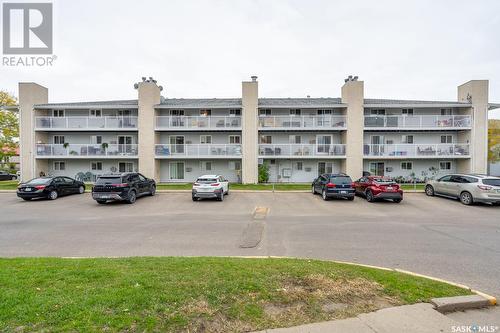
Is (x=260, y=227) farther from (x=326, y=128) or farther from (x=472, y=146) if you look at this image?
(x=472, y=146)

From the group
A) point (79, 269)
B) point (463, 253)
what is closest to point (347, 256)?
point (463, 253)

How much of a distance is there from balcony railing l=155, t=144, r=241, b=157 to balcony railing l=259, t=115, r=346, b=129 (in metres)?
3.59

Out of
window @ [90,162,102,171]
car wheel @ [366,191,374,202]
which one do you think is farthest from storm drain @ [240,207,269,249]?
window @ [90,162,102,171]

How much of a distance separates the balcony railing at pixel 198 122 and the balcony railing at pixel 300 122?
2.72 m

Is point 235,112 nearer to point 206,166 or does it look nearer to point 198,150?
point 198,150

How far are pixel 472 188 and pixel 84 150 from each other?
29704mm

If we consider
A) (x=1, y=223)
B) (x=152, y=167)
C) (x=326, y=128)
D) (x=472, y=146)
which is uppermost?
(x=326, y=128)

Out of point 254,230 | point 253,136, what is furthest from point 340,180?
point 253,136

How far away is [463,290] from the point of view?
171 inches

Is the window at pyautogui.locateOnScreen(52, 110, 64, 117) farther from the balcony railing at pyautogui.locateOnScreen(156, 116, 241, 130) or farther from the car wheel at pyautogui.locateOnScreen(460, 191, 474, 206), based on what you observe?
the car wheel at pyautogui.locateOnScreen(460, 191, 474, 206)

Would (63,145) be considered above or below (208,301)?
above

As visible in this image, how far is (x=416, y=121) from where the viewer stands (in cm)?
2470

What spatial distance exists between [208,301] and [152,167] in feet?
75.3

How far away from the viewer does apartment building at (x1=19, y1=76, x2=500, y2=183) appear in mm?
24328
